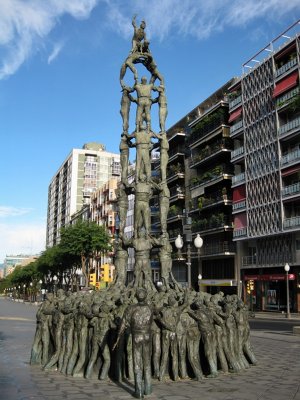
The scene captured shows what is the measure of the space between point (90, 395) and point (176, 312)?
2.63 meters

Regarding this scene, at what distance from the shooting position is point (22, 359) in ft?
45.9

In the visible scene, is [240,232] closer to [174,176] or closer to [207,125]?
[207,125]

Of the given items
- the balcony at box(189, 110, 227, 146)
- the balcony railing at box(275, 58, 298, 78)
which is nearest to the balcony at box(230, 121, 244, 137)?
the balcony at box(189, 110, 227, 146)

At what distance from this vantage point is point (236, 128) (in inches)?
1946

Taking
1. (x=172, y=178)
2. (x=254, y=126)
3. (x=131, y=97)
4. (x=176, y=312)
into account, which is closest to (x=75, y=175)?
(x=172, y=178)

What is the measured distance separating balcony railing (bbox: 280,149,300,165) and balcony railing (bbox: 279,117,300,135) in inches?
81.8

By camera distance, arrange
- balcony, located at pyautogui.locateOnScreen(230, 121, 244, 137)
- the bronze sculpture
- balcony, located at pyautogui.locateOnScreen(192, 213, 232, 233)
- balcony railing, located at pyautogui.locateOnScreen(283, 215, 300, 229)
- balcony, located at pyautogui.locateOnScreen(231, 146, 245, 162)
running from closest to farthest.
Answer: the bronze sculpture, balcony railing, located at pyautogui.locateOnScreen(283, 215, 300, 229), balcony, located at pyautogui.locateOnScreen(231, 146, 245, 162), balcony, located at pyautogui.locateOnScreen(230, 121, 244, 137), balcony, located at pyautogui.locateOnScreen(192, 213, 232, 233)

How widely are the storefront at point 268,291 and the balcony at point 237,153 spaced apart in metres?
11.9

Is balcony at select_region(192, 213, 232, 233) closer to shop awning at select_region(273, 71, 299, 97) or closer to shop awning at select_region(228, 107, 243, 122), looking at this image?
shop awning at select_region(228, 107, 243, 122)

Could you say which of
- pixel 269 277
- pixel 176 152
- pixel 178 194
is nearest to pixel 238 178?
pixel 269 277

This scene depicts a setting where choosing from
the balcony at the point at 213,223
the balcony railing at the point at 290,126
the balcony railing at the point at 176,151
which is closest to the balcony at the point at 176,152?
the balcony railing at the point at 176,151

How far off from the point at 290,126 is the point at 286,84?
3.87m

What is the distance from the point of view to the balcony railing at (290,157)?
133 ft

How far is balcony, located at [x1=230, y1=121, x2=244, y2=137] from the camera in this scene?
Result: 48.8 meters
